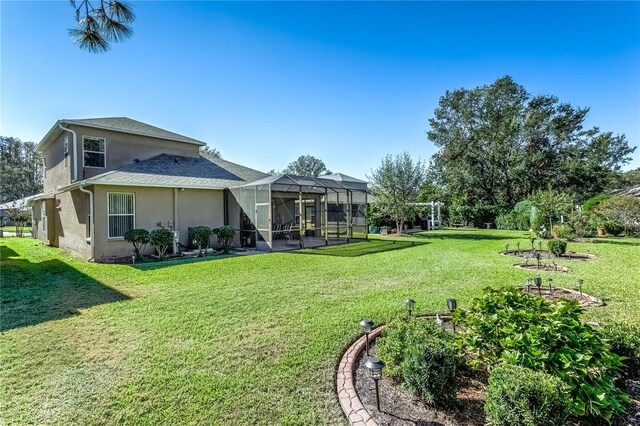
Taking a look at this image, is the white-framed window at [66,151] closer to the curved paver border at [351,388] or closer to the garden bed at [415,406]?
the curved paver border at [351,388]

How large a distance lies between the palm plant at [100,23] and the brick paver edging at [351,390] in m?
5.05

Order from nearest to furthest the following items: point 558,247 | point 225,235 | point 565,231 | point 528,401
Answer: point 528,401
point 558,247
point 225,235
point 565,231

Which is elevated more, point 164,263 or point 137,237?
point 137,237

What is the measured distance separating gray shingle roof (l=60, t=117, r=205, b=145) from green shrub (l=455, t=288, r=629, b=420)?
14840 millimetres

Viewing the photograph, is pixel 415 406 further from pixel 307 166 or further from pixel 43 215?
pixel 307 166

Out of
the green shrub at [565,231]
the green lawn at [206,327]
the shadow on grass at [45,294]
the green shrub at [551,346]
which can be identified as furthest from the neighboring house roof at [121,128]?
the green shrub at [565,231]

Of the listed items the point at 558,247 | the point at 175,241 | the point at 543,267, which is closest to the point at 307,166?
the point at 175,241

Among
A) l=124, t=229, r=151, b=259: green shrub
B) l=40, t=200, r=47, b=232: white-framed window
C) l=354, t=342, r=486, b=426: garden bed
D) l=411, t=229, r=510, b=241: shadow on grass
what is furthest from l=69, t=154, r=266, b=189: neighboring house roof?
l=354, t=342, r=486, b=426: garden bed

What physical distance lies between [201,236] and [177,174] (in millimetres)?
3360

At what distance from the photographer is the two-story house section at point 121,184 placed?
1084 centimetres

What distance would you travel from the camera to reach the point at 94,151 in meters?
12.8

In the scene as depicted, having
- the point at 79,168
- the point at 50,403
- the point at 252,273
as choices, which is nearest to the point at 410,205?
the point at 252,273

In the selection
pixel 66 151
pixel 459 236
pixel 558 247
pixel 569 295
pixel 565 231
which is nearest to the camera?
pixel 569 295

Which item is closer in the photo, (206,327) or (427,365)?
(427,365)
